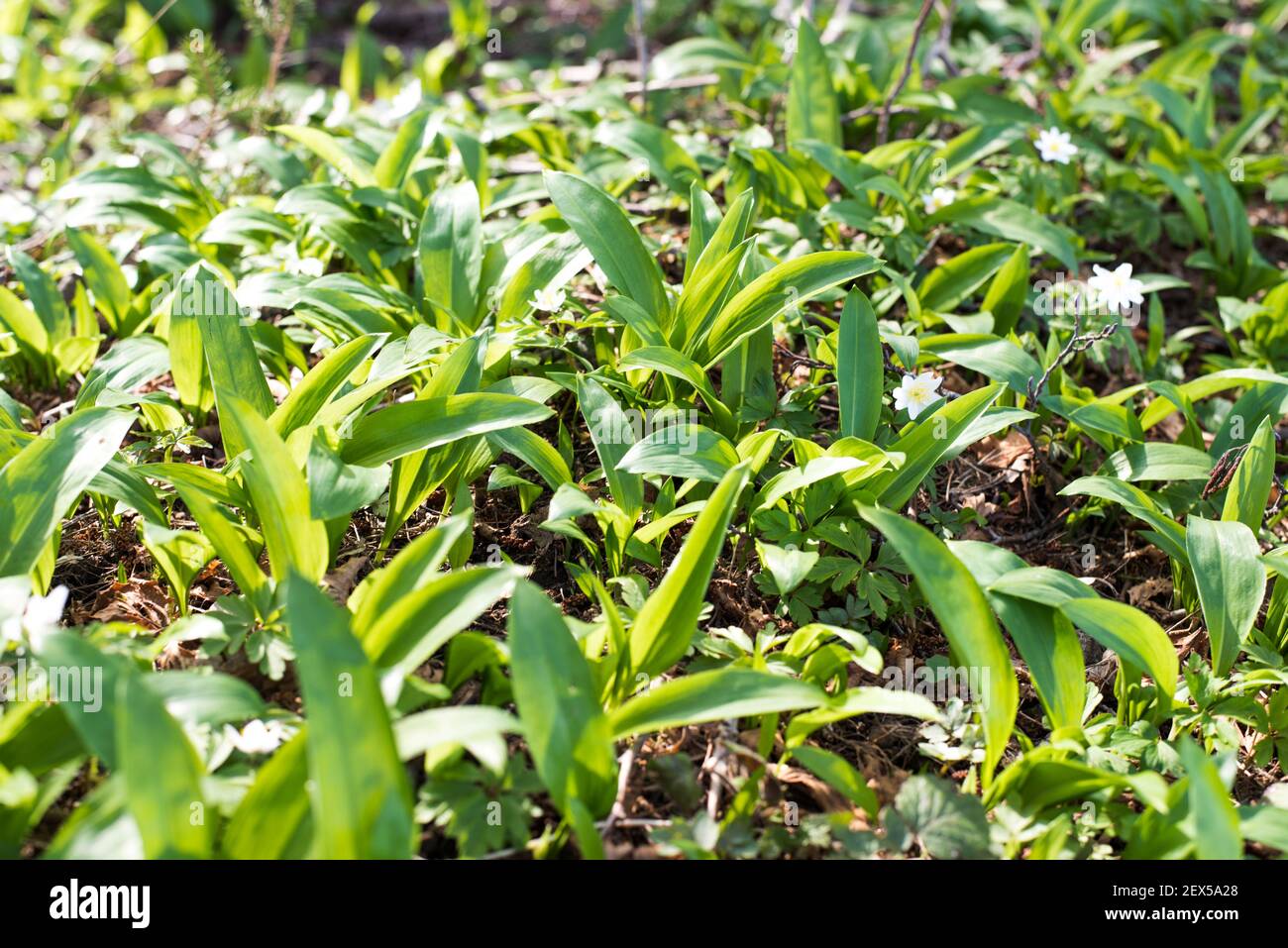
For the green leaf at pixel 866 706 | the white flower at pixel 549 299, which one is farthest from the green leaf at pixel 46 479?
the green leaf at pixel 866 706

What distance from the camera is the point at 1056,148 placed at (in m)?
3.10

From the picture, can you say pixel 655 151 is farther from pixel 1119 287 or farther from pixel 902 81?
pixel 1119 287

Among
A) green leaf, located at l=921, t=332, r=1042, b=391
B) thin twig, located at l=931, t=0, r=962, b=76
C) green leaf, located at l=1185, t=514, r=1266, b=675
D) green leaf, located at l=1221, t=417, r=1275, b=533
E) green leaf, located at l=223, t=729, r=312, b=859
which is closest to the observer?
green leaf, located at l=223, t=729, r=312, b=859

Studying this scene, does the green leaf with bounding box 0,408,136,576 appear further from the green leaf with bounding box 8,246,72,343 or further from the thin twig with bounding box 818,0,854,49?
the thin twig with bounding box 818,0,854,49

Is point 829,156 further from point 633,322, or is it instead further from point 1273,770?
point 1273,770

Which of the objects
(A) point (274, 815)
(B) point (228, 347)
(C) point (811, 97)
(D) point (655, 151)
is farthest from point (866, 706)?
(C) point (811, 97)

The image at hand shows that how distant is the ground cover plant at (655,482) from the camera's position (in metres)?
1.62

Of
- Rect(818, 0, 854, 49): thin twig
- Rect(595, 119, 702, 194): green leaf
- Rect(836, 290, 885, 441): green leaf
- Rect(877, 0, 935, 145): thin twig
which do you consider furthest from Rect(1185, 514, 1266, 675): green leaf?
Rect(818, 0, 854, 49): thin twig

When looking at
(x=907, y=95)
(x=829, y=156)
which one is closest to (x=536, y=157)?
(x=829, y=156)

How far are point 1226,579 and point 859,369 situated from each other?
32.7 inches

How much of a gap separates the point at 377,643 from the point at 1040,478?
172cm

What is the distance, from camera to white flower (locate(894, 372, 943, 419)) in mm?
2275

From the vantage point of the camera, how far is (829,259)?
7.84 ft

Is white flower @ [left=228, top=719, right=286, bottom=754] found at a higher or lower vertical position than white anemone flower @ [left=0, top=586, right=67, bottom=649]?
lower
